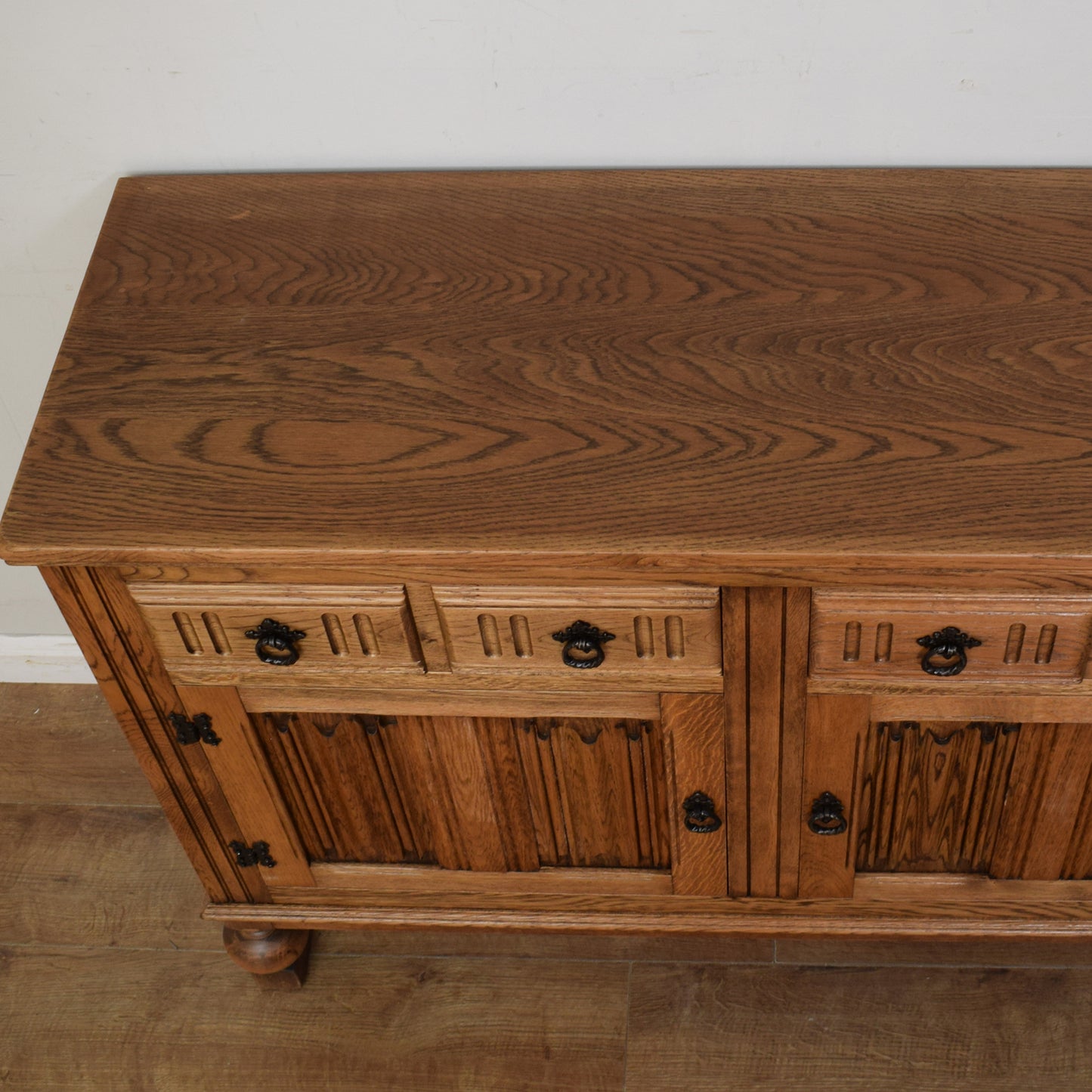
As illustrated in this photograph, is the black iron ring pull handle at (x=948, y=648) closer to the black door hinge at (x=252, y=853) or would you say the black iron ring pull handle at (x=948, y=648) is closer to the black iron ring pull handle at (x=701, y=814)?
the black iron ring pull handle at (x=701, y=814)

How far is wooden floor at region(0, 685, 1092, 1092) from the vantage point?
140 cm

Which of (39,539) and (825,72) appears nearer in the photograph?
(39,539)

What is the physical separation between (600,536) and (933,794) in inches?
17.4

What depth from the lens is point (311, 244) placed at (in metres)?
1.20

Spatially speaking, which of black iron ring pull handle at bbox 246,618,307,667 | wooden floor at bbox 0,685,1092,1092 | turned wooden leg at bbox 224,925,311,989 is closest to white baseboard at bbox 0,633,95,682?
wooden floor at bbox 0,685,1092,1092

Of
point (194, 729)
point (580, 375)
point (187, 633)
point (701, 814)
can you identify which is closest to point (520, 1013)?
point (701, 814)

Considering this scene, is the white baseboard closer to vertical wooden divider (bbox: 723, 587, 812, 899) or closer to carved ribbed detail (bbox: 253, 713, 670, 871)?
carved ribbed detail (bbox: 253, 713, 670, 871)

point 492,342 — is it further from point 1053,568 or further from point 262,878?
point 262,878

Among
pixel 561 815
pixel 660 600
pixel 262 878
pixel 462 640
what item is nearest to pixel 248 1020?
pixel 262 878

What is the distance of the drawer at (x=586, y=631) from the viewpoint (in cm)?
101

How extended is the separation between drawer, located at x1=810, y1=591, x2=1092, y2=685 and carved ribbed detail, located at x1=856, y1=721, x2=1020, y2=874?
0.09 m

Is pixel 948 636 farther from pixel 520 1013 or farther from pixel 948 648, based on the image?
pixel 520 1013

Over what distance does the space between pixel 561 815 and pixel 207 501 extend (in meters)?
0.46

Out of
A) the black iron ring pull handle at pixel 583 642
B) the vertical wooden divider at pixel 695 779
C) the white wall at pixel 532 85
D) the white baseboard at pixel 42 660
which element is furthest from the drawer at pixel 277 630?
the white baseboard at pixel 42 660
